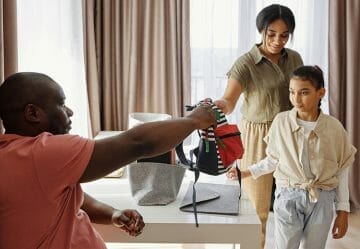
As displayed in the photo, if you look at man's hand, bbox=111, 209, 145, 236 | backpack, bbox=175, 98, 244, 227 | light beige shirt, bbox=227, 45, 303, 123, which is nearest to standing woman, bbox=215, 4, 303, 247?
light beige shirt, bbox=227, 45, 303, 123

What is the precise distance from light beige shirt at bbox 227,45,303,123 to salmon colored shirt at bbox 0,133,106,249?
1.36 meters

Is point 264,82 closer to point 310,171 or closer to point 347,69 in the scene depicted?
point 310,171

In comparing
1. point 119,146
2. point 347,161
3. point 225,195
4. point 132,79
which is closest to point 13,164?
point 119,146

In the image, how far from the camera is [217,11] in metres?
3.27

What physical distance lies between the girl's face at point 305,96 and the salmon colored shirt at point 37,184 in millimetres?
1115

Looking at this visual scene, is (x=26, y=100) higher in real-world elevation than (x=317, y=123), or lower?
higher

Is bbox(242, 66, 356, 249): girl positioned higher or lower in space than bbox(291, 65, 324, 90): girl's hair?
lower

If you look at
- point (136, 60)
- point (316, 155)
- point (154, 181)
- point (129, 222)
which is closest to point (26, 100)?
point (129, 222)

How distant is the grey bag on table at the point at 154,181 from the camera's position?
1445mm

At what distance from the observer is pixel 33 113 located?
95 centimetres

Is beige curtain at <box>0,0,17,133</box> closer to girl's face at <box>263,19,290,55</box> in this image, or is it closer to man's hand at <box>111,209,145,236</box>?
man's hand at <box>111,209,145,236</box>

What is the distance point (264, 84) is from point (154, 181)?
3.03 ft

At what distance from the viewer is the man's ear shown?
0.95 meters

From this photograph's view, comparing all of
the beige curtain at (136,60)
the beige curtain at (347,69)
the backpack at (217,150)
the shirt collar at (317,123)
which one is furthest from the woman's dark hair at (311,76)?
the beige curtain at (347,69)
